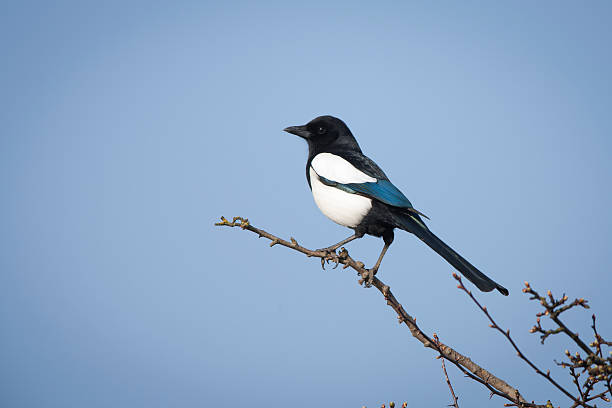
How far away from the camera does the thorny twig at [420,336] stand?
181 cm

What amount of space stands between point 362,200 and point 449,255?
0.62 metres

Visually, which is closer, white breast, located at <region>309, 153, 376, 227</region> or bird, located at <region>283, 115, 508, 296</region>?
bird, located at <region>283, 115, 508, 296</region>

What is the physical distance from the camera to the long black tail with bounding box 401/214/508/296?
2361 millimetres

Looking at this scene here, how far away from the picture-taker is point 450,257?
2607 mm

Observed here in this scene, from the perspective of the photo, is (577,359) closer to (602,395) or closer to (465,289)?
(602,395)

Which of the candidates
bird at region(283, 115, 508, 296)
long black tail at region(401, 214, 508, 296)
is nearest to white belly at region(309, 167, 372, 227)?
bird at region(283, 115, 508, 296)

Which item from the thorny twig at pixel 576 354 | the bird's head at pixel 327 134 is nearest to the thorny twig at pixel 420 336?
the thorny twig at pixel 576 354

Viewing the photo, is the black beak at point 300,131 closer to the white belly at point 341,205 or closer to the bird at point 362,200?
the bird at point 362,200

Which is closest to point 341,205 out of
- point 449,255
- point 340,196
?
point 340,196

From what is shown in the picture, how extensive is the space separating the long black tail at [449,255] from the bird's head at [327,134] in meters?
0.86

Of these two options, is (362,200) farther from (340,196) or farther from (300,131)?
(300,131)

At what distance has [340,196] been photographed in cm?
311

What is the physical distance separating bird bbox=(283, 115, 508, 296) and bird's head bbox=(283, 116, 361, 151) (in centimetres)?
7

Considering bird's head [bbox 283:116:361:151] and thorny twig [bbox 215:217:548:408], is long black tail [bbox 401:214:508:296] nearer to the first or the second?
thorny twig [bbox 215:217:548:408]
